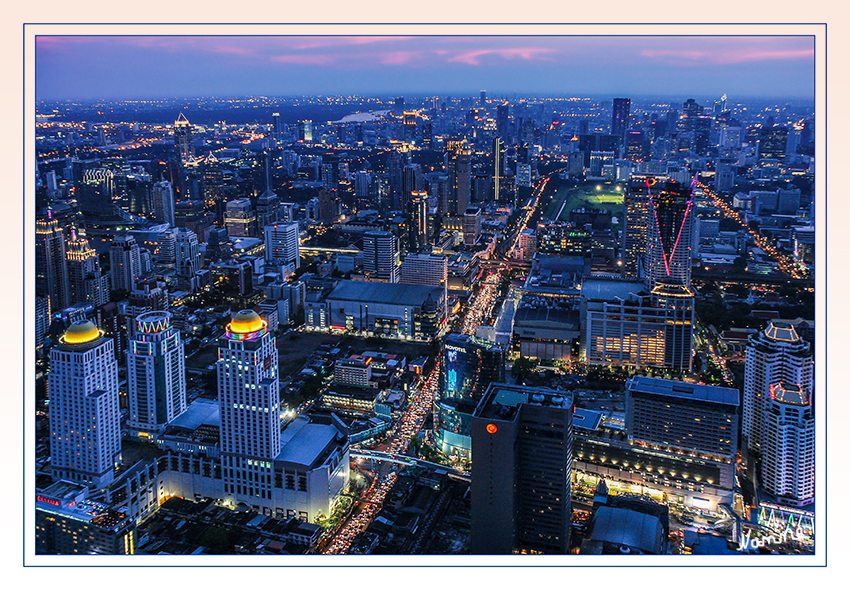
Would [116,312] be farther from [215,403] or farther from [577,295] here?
[577,295]

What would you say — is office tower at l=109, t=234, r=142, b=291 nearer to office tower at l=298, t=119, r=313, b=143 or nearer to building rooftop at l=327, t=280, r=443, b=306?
building rooftop at l=327, t=280, r=443, b=306

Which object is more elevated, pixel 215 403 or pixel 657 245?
pixel 657 245

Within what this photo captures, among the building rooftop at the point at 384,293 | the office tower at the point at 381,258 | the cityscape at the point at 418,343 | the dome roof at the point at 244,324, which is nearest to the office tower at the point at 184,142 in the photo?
the cityscape at the point at 418,343

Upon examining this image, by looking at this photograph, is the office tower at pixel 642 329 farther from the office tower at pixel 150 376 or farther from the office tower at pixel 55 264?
the office tower at pixel 55 264

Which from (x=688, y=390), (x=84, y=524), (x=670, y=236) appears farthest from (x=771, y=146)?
(x=84, y=524)

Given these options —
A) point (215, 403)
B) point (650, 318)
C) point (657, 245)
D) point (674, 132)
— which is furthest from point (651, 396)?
point (674, 132)

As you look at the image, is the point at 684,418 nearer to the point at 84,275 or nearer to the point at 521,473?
the point at 521,473
